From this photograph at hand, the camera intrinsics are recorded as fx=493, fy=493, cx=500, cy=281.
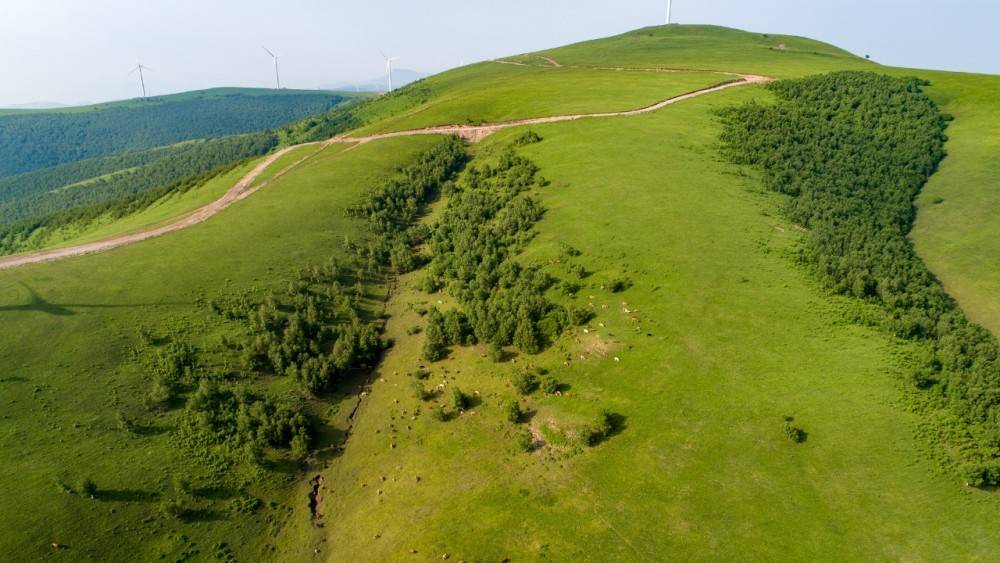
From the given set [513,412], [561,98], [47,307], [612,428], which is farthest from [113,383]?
[561,98]

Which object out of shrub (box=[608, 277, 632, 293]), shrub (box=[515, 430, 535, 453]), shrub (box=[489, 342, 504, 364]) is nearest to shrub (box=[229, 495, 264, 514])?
shrub (box=[515, 430, 535, 453])

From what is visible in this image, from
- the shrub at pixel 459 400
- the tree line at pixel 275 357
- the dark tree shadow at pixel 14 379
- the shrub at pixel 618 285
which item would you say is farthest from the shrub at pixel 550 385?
the dark tree shadow at pixel 14 379

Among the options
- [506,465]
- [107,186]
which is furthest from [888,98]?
[107,186]

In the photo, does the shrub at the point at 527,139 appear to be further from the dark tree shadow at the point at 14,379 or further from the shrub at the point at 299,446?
the dark tree shadow at the point at 14,379

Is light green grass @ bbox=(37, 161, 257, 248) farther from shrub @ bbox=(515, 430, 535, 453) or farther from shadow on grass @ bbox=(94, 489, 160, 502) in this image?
shrub @ bbox=(515, 430, 535, 453)

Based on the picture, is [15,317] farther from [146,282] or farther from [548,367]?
[548,367]
